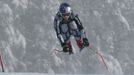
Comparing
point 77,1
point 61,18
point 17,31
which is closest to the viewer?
point 61,18

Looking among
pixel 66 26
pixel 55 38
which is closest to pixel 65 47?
pixel 66 26

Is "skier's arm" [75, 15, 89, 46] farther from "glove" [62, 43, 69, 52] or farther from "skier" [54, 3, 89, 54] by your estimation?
"glove" [62, 43, 69, 52]

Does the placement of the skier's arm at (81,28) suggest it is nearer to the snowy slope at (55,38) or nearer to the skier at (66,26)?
the skier at (66,26)

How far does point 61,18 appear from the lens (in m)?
9.69

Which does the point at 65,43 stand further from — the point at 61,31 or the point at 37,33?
the point at 37,33

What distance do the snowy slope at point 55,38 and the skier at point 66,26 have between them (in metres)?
4.02

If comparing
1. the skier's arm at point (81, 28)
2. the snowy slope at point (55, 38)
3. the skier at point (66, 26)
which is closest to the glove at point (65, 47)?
the skier at point (66, 26)

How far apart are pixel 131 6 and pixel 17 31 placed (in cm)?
456

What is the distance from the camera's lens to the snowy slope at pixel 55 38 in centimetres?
1384

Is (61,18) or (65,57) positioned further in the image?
(65,57)

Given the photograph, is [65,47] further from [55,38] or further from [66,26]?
[55,38]

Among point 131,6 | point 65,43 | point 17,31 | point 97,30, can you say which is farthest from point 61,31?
point 131,6

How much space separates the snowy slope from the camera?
45.4ft

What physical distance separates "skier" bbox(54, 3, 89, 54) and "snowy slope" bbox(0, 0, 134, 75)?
13.2ft
